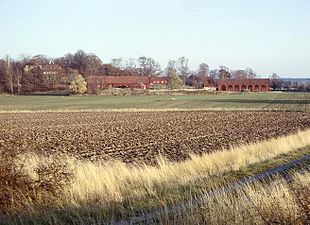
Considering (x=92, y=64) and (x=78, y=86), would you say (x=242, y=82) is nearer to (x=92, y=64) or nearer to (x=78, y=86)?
(x=92, y=64)

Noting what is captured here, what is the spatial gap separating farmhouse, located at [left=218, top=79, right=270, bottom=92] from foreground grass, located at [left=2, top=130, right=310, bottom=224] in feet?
512

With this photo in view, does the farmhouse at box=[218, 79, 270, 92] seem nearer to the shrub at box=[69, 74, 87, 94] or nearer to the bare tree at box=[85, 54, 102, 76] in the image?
the bare tree at box=[85, 54, 102, 76]

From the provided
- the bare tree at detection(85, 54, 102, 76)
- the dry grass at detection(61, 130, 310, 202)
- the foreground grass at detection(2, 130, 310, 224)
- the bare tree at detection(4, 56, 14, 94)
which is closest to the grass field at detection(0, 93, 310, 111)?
the bare tree at detection(4, 56, 14, 94)

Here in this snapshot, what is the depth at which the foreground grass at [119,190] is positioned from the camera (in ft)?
25.6

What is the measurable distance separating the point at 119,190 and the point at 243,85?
540 feet

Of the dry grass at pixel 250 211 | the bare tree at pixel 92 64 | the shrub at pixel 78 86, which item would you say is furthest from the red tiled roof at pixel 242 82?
the dry grass at pixel 250 211

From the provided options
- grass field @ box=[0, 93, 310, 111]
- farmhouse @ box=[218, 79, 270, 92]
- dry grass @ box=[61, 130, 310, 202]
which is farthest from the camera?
farmhouse @ box=[218, 79, 270, 92]

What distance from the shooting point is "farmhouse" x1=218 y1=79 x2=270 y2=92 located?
16975 cm

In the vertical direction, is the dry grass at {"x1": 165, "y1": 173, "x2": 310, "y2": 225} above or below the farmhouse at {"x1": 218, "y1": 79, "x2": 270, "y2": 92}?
above

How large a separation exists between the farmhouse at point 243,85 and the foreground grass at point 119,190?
512 feet

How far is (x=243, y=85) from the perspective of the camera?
170375mm

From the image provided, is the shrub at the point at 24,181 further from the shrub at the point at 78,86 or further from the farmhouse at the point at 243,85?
the farmhouse at the point at 243,85

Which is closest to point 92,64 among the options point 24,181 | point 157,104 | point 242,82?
point 242,82

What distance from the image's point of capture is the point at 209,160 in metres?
16.0
